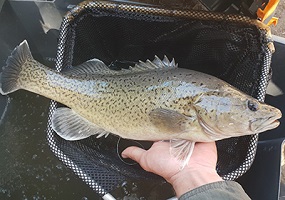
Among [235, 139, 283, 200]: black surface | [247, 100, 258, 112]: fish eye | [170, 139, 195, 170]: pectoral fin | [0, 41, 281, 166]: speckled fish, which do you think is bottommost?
[235, 139, 283, 200]: black surface

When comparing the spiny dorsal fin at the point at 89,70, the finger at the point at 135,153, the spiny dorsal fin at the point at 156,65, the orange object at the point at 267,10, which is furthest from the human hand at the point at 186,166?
the orange object at the point at 267,10

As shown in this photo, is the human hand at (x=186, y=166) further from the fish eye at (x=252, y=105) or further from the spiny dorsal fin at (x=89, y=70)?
the spiny dorsal fin at (x=89, y=70)

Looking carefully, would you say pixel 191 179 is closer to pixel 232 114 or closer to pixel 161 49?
pixel 232 114

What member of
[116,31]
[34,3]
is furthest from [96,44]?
[34,3]

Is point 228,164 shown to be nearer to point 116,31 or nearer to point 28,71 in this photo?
point 116,31

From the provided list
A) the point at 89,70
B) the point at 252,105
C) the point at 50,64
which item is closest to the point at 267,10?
the point at 252,105

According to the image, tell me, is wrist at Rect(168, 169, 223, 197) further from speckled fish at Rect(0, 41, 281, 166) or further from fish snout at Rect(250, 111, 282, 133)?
fish snout at Rect(250, 111, 282, 133)

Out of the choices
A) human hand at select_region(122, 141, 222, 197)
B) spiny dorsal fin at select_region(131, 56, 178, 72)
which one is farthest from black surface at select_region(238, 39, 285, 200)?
spiny dorsal fin at select_region(131, 56, 178, 72)
